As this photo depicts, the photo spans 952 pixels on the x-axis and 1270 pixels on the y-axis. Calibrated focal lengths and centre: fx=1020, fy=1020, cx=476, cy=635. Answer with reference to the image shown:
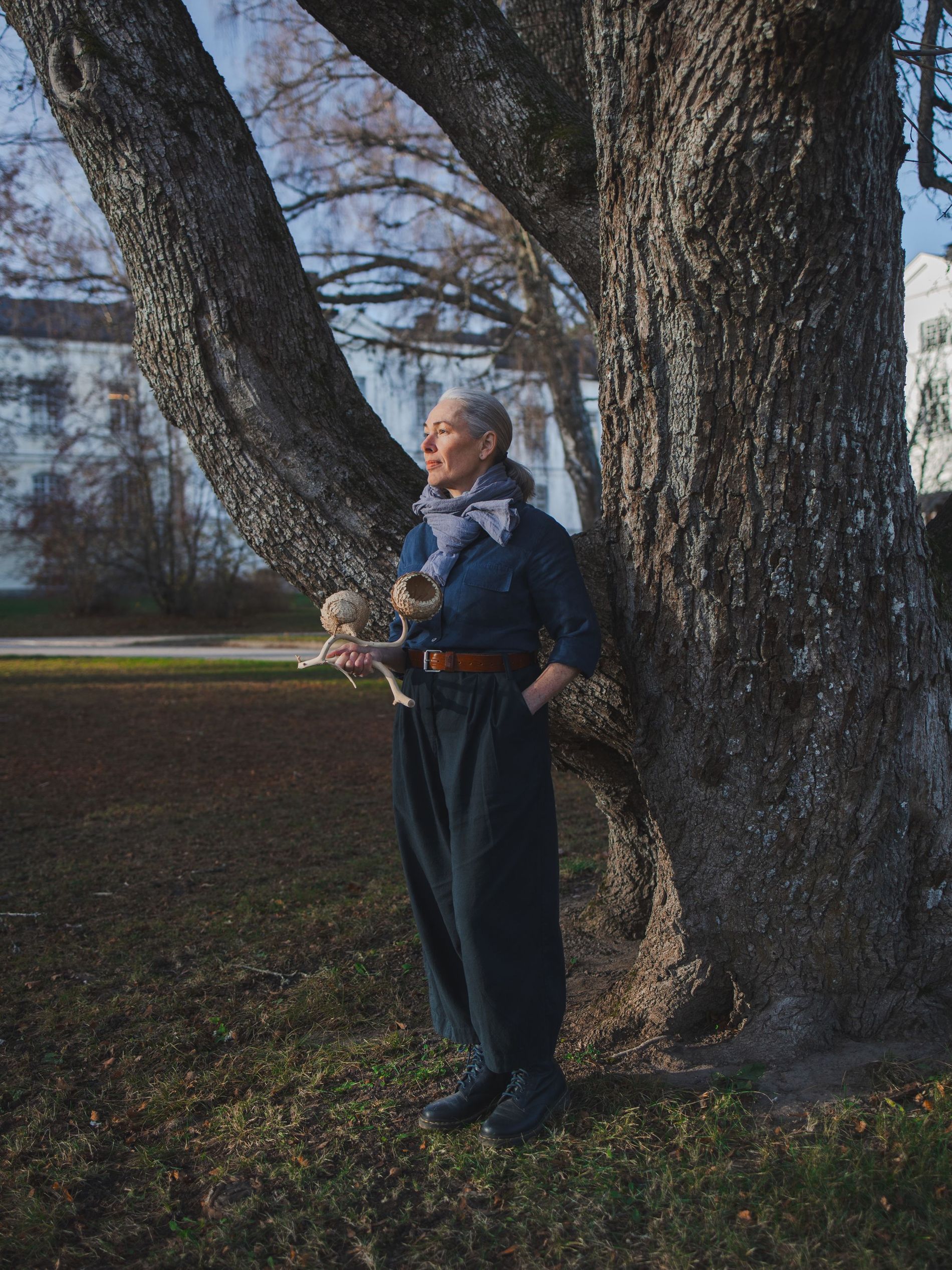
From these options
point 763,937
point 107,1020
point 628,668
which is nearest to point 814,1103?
point 763,937

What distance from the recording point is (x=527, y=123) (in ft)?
12.0

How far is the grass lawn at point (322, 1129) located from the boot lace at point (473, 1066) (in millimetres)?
135

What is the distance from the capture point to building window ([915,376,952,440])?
1273 centimetres

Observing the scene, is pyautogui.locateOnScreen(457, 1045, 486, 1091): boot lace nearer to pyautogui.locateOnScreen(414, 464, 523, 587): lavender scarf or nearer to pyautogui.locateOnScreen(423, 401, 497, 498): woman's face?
pyautogui.locateOnScreen(414, 464, 523, 587): lavender scarf

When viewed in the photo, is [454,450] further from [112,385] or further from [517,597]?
[112,385]

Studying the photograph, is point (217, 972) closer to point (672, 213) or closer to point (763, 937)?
point (763, 937)

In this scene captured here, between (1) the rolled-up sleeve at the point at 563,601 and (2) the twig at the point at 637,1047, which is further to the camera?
(2) the twig at the point at 637,1047

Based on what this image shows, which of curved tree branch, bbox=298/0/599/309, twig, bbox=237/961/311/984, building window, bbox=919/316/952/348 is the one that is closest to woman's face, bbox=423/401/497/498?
curved tree branch, bbox=298/0/599/309

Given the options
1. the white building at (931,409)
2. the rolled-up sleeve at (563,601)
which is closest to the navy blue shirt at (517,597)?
the rolled-up sleeve at (563,601)

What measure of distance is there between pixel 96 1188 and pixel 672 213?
3.01 m

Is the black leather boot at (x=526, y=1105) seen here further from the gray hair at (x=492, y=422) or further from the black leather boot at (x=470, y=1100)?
the gray hair at (x=492, y=422)

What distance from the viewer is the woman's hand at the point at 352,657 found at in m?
2.77

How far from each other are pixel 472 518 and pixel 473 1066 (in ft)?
5.20

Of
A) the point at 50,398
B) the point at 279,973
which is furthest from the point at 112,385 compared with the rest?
the point at 279,973
